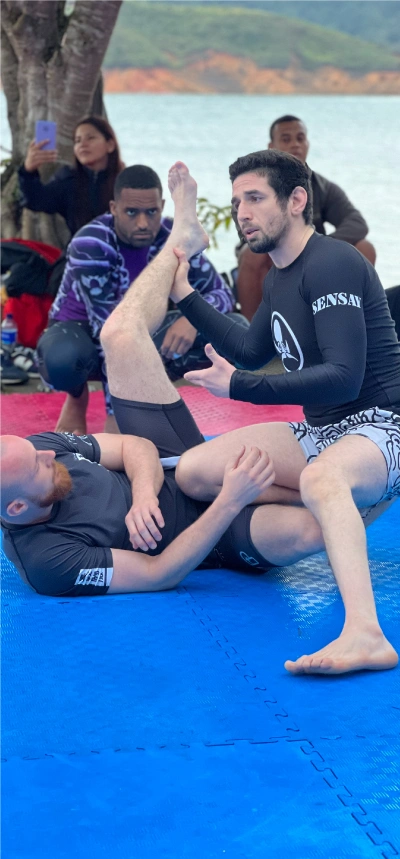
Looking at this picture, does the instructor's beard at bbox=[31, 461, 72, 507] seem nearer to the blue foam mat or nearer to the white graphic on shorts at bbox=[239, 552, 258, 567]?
the blue foam mat

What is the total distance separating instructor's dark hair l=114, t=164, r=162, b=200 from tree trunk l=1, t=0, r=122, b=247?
182 cm

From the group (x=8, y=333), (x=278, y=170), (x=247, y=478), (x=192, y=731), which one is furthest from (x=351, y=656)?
(x=8, y=333)

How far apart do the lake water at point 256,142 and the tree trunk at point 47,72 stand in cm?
351

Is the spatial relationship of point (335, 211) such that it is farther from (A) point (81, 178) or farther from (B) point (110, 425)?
(B) point (110, 425)

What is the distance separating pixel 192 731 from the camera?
5.84ft

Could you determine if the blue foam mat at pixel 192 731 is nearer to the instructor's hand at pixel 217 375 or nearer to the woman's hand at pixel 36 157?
the instructor's hand at pixel 217 375

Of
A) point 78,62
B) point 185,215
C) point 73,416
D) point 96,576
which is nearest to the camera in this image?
point 96,576

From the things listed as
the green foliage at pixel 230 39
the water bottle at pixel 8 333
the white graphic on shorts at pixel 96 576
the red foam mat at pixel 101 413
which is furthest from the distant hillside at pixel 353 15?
the white graphic on shorts at pixel 96 576

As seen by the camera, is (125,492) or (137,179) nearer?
(125,492)

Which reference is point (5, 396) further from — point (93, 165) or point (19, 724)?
point (19, 724)

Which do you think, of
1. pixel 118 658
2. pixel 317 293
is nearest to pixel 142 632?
pixel 118 658

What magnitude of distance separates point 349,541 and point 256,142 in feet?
75.9

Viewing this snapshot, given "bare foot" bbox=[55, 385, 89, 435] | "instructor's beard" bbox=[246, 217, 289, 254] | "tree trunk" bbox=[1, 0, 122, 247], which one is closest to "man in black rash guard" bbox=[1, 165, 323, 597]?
"instructor's beard" bbox=[246, 217, 289, 254]

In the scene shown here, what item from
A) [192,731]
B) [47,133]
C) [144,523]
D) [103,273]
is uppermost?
[47,133]
